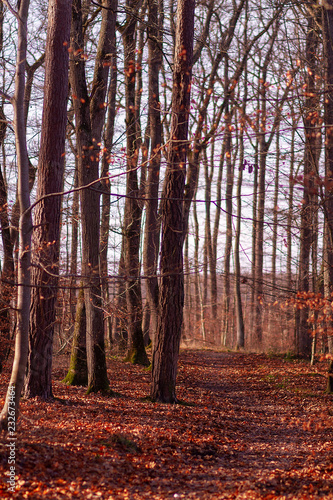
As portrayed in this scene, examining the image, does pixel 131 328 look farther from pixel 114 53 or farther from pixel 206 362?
pixel 114 53

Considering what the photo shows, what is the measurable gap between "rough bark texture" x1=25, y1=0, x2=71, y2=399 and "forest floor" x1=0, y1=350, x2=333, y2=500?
0.67 metres

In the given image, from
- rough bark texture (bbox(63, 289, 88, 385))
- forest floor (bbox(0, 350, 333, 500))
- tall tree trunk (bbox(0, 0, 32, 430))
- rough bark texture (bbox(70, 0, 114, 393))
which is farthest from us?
rough bark texture (bbox(63, 289, 88, 385))

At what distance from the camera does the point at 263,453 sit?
20.8ft

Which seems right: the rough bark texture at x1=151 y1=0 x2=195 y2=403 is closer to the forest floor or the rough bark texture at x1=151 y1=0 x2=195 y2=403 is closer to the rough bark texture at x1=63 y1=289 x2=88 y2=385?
the forest floor

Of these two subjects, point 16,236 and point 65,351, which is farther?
point 65,351

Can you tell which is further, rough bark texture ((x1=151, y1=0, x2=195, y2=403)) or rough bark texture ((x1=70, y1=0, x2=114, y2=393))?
rough bark texture ((x1=70, y1=0, x2=114, y2=393))

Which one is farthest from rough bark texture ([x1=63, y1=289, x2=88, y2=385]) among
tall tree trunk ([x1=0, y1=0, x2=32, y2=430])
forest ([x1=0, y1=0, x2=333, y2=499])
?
tall tree trunk ([x1=0, y1=0, x2=32, y2=430])

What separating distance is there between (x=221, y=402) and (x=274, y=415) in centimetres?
126

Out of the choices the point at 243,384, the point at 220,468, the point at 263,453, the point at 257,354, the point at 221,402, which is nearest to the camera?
the point at 220,468

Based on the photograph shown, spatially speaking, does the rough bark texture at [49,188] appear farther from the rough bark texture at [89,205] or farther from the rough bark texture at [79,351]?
the rough bark texture at [79,351]

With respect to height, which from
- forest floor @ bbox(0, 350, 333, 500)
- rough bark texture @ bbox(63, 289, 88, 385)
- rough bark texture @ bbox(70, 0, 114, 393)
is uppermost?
rough bark texture @ bbox(70, 0, 114, 393)

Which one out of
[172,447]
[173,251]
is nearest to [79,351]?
[173,251]

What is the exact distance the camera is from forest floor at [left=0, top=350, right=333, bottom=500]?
4750 millimetres

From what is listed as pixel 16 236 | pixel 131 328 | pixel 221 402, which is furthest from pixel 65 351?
pixel 221 402
